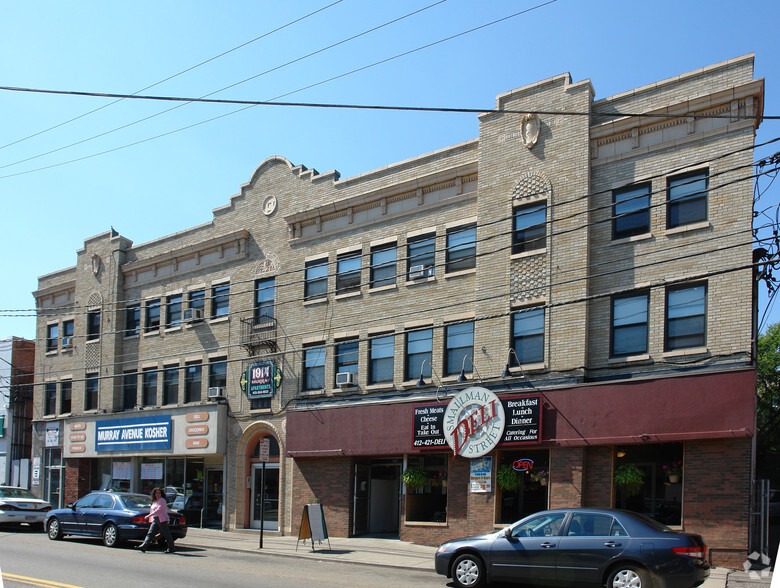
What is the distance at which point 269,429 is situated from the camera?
25.7 meters

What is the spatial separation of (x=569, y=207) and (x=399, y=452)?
311 inches

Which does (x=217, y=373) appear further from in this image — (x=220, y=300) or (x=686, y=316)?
(x=686, y=316)

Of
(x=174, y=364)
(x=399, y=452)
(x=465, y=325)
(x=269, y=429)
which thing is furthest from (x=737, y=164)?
(x=174, y=364)

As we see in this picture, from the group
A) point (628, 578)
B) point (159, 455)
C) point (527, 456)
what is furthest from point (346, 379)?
point (628, 578)

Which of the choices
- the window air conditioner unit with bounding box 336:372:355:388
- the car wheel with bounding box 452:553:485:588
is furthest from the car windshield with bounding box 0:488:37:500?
the car wheel with bounding box 452:553:485:588

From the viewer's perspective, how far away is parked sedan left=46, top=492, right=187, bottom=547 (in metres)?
19.2

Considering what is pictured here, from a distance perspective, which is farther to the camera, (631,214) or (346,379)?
(346,379)

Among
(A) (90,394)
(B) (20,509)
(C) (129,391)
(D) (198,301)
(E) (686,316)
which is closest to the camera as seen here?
(E) (686,316)

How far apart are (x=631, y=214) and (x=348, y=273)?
362 inches

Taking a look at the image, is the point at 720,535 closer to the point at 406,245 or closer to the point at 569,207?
the point at 569,207

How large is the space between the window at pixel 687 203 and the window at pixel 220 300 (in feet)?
50.7

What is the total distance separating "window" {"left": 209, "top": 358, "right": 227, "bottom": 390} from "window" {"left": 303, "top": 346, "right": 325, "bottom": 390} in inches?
152

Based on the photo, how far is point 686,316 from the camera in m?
17.5

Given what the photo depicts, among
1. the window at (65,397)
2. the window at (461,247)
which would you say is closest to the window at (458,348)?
the window at (461,247)
